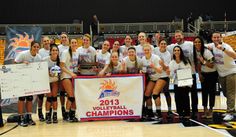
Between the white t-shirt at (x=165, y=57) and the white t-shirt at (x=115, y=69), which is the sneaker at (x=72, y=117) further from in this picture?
the white t-shirt at (x=165, y=57)

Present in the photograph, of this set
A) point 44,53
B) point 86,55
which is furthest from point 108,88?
point 44,53

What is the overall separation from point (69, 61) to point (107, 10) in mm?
11663

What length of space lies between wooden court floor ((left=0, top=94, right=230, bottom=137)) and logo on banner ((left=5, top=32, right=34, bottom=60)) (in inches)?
84.3

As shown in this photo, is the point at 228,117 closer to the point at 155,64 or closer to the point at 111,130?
the point at 155,64

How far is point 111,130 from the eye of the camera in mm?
5492

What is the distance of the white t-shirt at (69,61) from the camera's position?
21.1ft

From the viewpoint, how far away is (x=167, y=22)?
17453 millimetres

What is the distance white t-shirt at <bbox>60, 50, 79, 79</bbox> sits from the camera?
253 inches

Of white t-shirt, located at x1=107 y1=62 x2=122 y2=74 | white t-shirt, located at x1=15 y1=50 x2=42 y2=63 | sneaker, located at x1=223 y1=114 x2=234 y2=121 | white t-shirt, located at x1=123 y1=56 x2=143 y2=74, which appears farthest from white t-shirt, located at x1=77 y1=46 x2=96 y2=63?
sneaker, located at x1=223 y1=114 x2=234 y2=121

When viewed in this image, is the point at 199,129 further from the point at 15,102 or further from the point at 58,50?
the point at 15,102

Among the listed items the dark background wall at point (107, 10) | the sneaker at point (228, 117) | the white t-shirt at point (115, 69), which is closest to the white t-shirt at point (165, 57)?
the white t-shirt at point (115, 69)

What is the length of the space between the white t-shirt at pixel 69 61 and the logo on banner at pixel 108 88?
77 cm

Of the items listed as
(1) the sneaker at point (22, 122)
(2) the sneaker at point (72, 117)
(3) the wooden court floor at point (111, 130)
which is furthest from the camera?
(2) the sneaker at point (72, 117)

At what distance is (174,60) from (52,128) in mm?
2890
